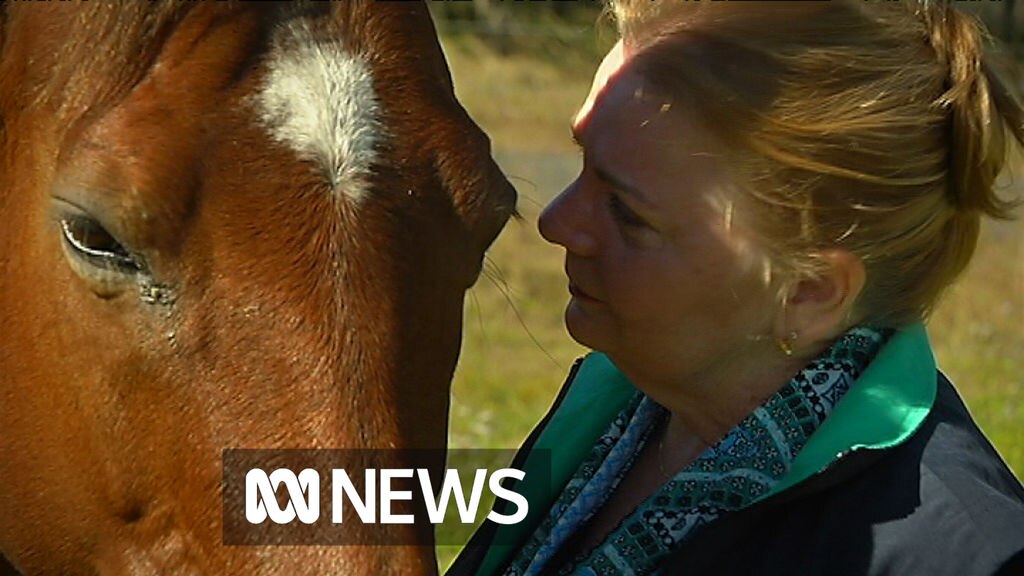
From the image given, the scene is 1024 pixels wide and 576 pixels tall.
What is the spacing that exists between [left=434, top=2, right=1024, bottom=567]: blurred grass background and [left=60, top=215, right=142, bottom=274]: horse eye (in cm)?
98

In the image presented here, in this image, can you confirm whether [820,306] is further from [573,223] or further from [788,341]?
[573,223]

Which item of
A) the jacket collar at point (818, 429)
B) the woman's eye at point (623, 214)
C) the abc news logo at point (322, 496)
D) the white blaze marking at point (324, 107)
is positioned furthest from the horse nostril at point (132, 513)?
the woman's eye at point (623, 214)

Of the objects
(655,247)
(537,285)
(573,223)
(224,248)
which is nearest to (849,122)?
(655,247)

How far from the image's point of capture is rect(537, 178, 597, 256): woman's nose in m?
2.09

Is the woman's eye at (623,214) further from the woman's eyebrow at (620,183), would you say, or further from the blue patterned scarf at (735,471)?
the blue patterned scarf at (735,471)

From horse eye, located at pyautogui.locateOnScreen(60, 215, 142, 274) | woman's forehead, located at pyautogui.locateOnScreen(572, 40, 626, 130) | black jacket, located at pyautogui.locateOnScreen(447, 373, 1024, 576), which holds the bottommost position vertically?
black jacket, located at pyautogui.locateOnScreen(447, 373, 1024, 576)

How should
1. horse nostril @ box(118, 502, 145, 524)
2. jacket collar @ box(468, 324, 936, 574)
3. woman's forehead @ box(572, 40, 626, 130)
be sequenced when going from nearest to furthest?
horse nostril @ box(118, 502, 145, 524) < jacket collar @ box(468, 324, 936, 574) < woman's forehead @ box(572, 40, 626, 130)

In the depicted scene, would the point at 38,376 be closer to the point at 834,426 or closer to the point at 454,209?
the point at 454,209

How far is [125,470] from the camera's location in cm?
180

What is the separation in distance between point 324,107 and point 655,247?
1.66 feet

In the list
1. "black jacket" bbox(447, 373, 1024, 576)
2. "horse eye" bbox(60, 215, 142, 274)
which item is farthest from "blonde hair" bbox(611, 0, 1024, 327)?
"horse eye" bbox(60, 215, 142, 274)

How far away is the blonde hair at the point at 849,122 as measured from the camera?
6.34 feet

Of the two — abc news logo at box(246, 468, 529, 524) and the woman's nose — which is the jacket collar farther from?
abc news logo at box(246, 468, 529, 524)

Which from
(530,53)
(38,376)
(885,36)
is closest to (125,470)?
(38,376)
